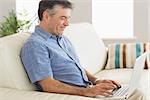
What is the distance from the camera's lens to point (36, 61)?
5.85 feet

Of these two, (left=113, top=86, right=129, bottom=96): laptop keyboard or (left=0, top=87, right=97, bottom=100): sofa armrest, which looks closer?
(left=0, top=87, right=97, bottom=100): sofa armrest

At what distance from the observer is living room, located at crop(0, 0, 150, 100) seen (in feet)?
5.97

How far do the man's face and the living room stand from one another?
183mm

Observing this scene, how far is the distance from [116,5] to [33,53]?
292 cm

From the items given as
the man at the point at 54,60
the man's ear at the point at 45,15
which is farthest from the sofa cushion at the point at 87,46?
the man's ear at the point at 45,15

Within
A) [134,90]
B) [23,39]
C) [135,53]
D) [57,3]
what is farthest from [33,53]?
[135,53]

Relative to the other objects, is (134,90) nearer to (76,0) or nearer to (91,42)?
(91,42)

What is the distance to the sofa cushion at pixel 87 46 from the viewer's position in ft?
9.43

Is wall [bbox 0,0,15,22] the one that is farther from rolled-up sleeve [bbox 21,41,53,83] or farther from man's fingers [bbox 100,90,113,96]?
man's fingers [bbox 100,90,113,96]

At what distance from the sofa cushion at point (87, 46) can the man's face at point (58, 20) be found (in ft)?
2.38

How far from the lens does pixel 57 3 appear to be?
6.52ft

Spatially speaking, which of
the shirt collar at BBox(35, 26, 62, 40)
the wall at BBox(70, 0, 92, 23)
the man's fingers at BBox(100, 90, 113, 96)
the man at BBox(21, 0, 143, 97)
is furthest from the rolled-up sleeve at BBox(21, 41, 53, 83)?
the wall at BBox(70, 0, 92, 23)

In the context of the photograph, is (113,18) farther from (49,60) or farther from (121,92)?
(49,60)

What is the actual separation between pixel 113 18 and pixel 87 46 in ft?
5.16
